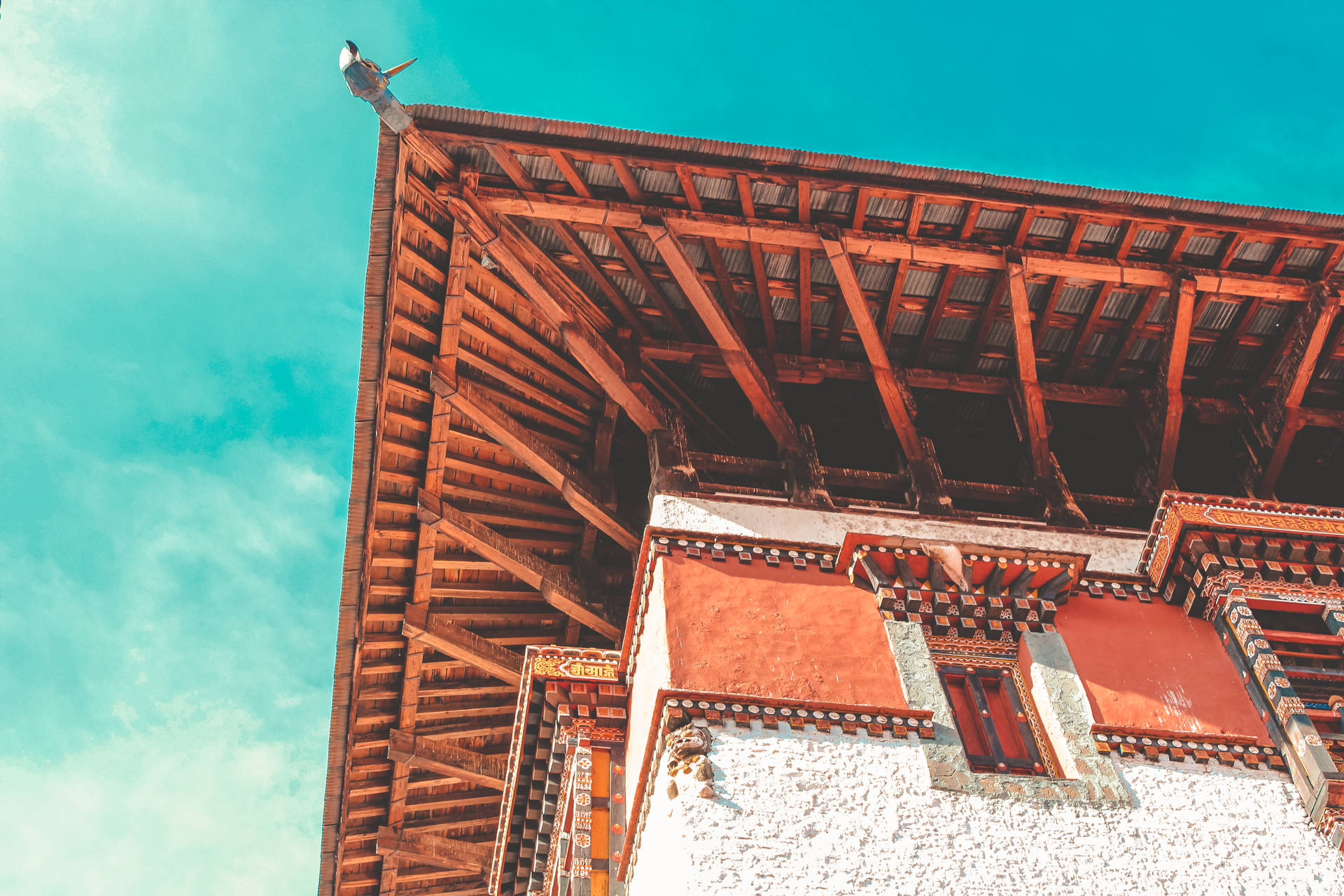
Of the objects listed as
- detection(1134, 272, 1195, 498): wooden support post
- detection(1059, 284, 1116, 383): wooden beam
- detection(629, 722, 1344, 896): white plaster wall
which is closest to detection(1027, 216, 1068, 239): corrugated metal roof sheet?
detection(1059, 284, 1116, 383): wooden beam

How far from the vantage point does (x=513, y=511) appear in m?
12.3

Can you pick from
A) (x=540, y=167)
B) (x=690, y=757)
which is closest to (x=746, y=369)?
(x=540, y=167)

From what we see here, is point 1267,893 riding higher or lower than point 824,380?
lower

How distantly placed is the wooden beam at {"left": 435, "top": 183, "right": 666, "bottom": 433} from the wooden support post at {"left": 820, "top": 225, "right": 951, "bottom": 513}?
204cm

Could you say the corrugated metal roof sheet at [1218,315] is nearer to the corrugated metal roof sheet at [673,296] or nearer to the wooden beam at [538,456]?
the corrugated metal roof sheet at [673,296]

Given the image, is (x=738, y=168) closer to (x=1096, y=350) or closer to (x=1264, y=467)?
(x=1096, y=350)

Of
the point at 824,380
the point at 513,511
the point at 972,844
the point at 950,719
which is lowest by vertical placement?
the point at 972,844

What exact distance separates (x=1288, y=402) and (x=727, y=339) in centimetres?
547

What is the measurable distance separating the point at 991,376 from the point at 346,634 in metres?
6.91

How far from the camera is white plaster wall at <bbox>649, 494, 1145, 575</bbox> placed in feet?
32.8

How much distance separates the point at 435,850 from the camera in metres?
13.9

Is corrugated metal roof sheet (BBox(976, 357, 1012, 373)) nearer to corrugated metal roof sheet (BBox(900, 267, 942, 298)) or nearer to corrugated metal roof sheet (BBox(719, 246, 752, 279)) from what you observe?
corrugated metal roof sheet (BBox(900, 267, 942, 298))

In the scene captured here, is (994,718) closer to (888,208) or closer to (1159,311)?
(888,208)

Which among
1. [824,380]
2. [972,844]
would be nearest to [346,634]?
[824,380]
